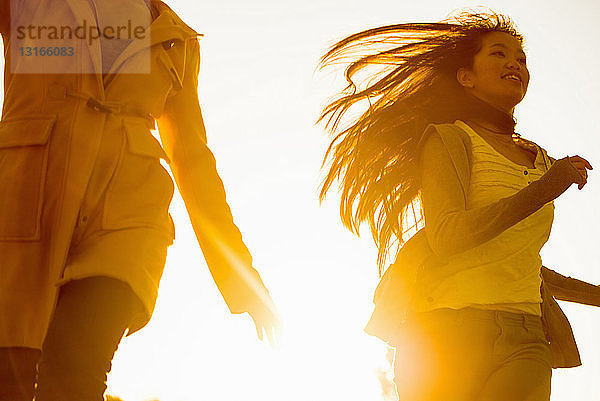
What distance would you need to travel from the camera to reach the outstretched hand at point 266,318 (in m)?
3.39

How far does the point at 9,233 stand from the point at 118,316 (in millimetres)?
524

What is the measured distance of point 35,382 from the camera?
3092 mm

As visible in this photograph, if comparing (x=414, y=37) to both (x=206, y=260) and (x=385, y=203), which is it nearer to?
(x=385, y=203)

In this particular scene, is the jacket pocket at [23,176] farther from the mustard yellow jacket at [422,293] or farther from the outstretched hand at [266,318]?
the mustard yellow jacket at [422,293]

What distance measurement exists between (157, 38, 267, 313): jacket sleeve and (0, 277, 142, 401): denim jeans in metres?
0.50

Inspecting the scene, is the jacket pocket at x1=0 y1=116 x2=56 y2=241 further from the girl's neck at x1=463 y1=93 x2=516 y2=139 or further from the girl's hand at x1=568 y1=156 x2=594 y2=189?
the girl's neck at x1=463 y1=93 x2=516 y2=139

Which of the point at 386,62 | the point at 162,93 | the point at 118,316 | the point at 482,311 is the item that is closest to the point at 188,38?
the point at 162,93

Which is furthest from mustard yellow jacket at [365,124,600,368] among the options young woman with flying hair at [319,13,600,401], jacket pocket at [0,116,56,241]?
jacket pocket at [0,116,56,241]

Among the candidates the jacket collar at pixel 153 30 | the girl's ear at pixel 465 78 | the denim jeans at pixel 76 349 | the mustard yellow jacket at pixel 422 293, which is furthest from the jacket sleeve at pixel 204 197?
the girl's ear at pixel 465 78

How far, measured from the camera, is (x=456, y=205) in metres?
4.11

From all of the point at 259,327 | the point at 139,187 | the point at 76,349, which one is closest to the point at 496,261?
the point at 259,327

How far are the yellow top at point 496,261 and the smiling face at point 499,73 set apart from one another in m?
0.58

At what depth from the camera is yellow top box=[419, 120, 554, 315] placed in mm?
4047

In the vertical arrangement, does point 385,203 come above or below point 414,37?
below
